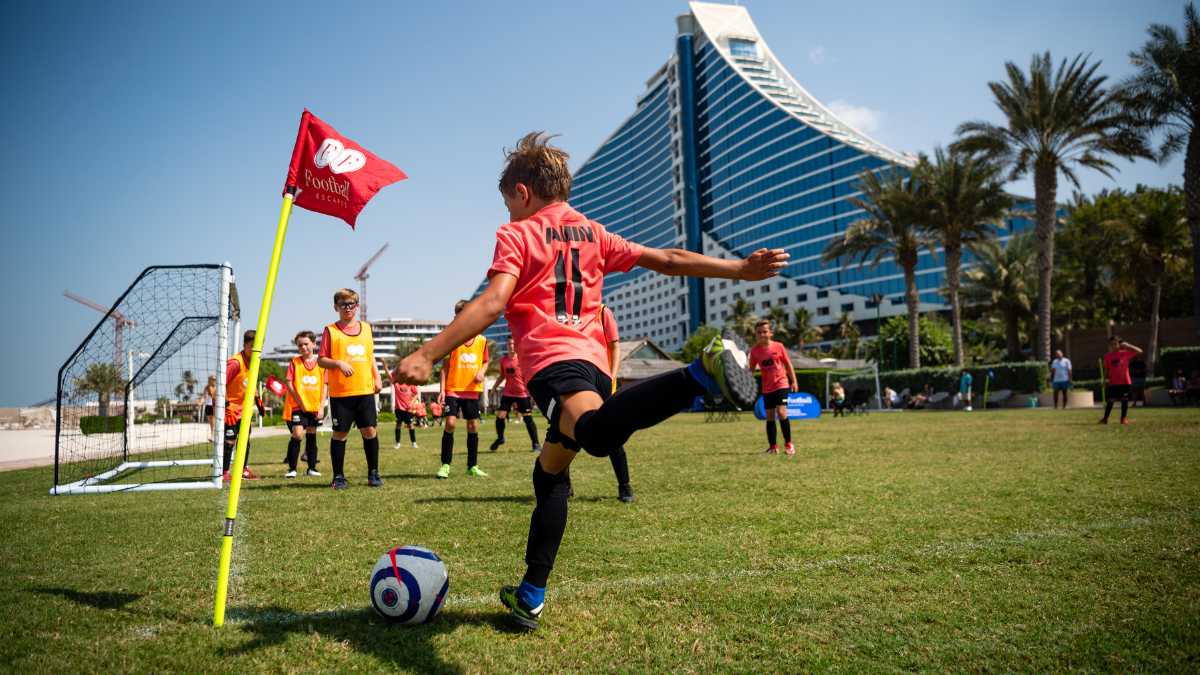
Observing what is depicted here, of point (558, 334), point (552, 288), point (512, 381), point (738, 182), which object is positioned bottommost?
point (512, 381)

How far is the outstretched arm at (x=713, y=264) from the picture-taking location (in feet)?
11.4

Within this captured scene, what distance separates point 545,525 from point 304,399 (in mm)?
8811

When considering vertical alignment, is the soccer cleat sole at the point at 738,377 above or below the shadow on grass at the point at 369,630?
above

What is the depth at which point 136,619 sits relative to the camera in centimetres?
344

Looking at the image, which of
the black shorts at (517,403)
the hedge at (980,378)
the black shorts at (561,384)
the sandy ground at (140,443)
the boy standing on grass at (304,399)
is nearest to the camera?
the black shorts at (561,384)

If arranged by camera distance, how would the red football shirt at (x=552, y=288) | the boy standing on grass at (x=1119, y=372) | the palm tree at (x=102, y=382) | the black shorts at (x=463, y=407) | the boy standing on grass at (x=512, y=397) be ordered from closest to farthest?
the red football shirt at (x=552, y=288)
the black shorts at (x=463, y=407)
the palm tree at (x=102, y=382)
the boy standing on grass at (x=512, y=397)
the boy standing on grass at (x=1119, y=372)

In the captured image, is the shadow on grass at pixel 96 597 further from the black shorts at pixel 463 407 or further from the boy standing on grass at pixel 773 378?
the boy standing on grass at pixel 773 378

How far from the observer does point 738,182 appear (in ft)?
445

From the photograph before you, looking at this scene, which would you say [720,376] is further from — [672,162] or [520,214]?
[672,162]

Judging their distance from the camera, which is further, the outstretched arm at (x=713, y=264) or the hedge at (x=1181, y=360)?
the hedge at (x=1181, y=360)

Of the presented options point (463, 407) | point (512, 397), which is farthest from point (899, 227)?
point (463, 407)

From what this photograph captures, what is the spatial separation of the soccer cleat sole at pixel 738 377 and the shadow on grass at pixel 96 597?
337 centimetres

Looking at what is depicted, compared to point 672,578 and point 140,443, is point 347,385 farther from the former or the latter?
point 140,443

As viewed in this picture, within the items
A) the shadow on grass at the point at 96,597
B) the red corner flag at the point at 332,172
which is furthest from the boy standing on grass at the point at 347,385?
the shadow on grass at the point at 96,597
